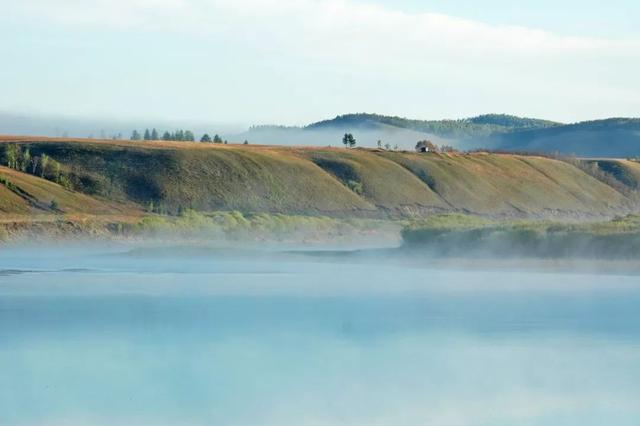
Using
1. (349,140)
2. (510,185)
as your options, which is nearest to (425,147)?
(349,140)

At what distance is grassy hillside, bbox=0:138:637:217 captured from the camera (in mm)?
115312

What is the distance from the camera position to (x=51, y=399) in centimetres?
2970

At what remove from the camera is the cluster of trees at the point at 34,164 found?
116m

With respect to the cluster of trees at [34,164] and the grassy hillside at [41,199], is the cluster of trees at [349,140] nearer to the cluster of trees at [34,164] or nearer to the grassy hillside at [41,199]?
the cluster of trees at [34,164]

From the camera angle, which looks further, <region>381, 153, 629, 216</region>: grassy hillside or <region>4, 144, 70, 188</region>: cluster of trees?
<region>381, 153, 629, 216</region>: grassy hillside

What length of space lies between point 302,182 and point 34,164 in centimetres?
2261

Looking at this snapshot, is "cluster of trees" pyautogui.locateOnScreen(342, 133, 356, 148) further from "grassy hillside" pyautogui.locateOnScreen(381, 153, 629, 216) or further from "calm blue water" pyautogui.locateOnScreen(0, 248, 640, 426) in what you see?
"calm blue water" pyautogui.locateOnScreen(0, 248, 640, 426)

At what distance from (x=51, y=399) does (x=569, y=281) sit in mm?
33579

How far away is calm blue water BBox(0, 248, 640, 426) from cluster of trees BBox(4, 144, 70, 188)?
53797mm

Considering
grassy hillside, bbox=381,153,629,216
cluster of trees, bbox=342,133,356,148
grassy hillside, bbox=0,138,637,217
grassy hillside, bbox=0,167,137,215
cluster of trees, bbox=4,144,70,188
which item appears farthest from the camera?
cluster of trees, bbox=342,133,356,148

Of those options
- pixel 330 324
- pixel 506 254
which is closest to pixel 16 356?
pixel 330 324

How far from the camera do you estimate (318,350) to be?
3756cm

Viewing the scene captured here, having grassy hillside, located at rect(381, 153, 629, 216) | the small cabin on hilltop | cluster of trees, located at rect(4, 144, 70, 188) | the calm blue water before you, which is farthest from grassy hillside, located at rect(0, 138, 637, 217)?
the calm blue water

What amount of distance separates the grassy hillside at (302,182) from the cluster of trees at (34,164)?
379 mm
